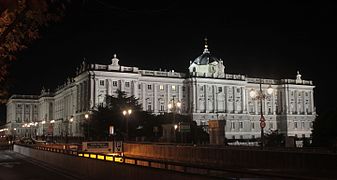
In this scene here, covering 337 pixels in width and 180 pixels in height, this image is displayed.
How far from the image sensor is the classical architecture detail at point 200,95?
4432 inches

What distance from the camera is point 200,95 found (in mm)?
126625

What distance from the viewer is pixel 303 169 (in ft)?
74.6

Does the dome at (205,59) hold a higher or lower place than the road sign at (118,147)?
higher

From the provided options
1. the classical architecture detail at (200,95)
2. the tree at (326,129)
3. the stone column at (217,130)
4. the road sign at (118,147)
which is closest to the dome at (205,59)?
the classical architecture detail at (200,95)

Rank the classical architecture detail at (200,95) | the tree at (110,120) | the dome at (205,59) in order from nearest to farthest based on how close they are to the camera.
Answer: the tree at (110,120) → the classical architecture detail at (200,95) → the dome at (205,59)

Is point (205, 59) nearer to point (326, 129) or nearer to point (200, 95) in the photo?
point (200, 95)

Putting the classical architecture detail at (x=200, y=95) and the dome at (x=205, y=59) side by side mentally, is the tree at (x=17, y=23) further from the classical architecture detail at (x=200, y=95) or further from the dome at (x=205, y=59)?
the dome at (x=205, y=59)

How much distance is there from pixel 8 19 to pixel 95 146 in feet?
103

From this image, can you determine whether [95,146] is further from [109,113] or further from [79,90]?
[79,90]

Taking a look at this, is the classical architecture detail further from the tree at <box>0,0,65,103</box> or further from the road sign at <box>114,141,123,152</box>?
the tree at <box>0,0,65,103</box>

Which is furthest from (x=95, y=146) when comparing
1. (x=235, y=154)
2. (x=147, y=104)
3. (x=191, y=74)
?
(x=191, y=74)

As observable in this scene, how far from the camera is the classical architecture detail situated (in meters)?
113

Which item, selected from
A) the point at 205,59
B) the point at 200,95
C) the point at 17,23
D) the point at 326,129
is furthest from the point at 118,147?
the point at 205,59

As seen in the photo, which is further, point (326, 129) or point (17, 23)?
point (326, 129)
